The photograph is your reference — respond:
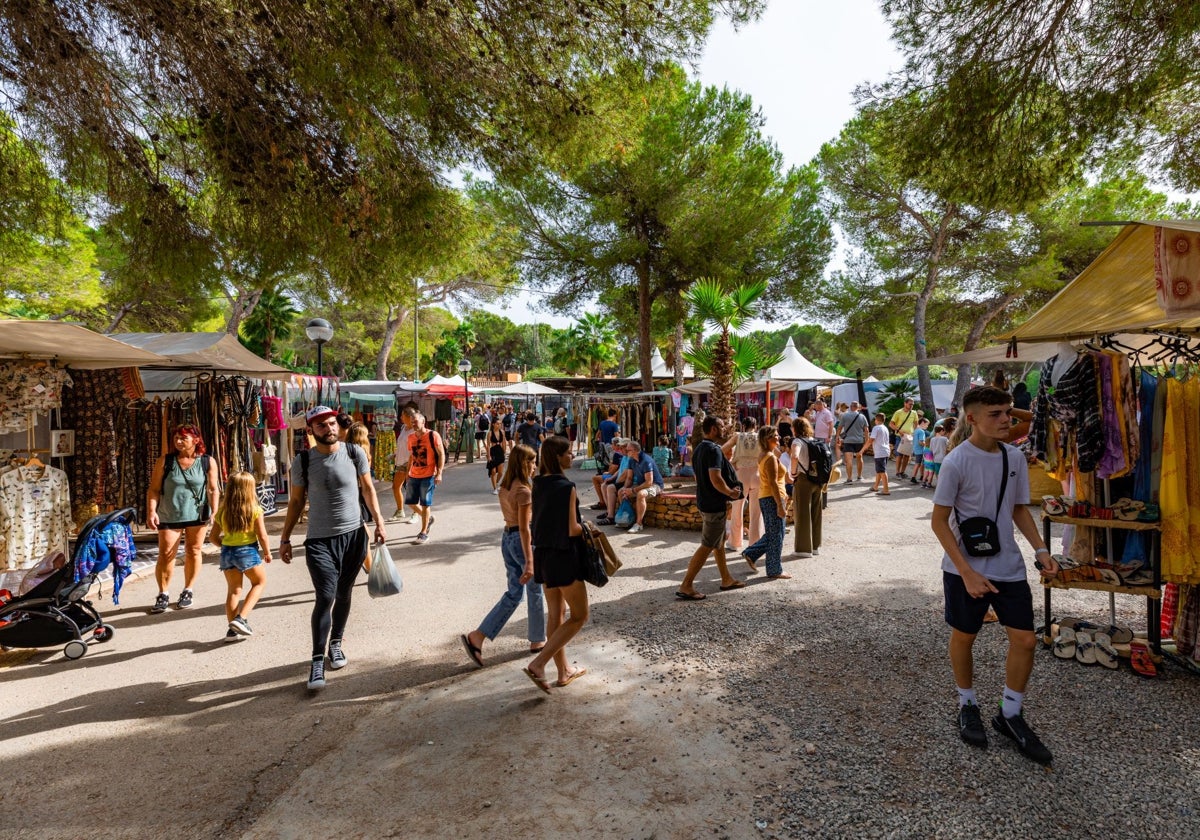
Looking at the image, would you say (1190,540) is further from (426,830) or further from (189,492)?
(189,492)

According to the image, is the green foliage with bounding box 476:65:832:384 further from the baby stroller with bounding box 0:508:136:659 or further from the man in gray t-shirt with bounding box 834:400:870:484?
the baby stroller with bounding box 0:508:136:659

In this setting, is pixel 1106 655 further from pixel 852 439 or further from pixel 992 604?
pixel 852 439

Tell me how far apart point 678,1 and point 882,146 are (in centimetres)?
252

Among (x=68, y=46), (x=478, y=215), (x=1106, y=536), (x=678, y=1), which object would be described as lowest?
(x=1106, y=536)

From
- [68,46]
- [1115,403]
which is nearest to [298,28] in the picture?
[68,46]

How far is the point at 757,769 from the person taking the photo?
113 inches

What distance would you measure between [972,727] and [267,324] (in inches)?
1137

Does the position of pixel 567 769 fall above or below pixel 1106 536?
below

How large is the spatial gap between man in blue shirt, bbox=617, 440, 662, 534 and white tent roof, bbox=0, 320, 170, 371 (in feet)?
17.6

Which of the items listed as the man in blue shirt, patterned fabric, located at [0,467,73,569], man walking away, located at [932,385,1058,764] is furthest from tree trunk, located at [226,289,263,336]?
man walking away, located at [932,385,1058,764]

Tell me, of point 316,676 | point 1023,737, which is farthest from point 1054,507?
point 316,676

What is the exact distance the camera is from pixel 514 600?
413 cm

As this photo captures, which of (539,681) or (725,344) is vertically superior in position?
(725,344)

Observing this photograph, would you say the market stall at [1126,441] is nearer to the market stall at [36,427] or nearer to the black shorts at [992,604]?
the black shorts at [992,604]
